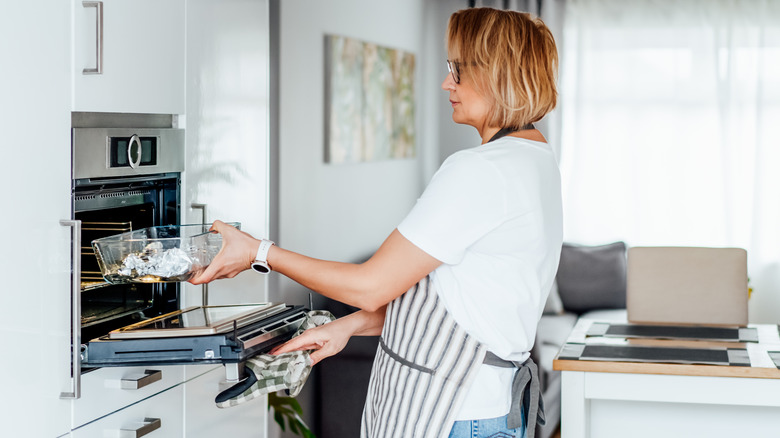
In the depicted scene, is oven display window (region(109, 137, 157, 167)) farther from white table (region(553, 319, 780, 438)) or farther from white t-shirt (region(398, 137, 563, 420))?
white table (region(553, 319, 780, 438))

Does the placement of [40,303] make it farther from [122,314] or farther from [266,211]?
[266,211]

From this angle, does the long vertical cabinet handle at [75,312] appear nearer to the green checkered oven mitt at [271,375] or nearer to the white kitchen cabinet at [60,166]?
the white kitchen cabinet at [60,166]

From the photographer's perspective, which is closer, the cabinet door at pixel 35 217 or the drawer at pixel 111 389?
the cabinet door at pixel 35 217

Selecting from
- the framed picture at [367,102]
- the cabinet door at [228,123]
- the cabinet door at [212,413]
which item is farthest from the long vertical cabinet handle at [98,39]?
the framed picture at [367,102]

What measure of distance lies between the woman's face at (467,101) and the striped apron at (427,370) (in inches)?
12.3

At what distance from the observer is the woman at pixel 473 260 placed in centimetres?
151

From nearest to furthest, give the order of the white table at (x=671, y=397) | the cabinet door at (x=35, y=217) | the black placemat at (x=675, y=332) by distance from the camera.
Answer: the cabinet door at (x=35, y=217) → the white table at (x=671, y=397) → the black placemat at (x=675, y=332)

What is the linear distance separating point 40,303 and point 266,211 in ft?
3.22

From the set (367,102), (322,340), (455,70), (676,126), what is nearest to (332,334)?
(322,340)

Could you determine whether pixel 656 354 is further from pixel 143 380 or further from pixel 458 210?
pixel 143 380

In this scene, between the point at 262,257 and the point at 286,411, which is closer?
the point at 262,257

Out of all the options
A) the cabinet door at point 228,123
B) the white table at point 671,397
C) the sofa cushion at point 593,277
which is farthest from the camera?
the sofa cushion at point 593,277

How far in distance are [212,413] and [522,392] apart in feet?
2.74

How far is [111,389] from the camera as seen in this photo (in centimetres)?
166
